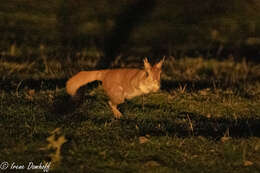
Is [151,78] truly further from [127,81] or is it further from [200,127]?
[200,127]

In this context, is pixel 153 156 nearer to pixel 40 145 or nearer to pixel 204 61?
pixel 40 145

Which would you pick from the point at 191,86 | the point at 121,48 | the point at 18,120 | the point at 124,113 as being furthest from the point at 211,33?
the point at 18,120

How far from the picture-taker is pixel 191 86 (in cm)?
855

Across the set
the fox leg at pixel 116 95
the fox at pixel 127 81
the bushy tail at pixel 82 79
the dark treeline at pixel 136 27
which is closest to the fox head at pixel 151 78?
the fox at pixel 127 81

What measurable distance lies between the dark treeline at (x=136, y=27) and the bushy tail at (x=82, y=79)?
465 cm

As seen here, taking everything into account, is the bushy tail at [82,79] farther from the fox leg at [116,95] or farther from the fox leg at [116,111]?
the fox leg at [116,111]

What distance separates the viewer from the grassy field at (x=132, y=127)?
491cm

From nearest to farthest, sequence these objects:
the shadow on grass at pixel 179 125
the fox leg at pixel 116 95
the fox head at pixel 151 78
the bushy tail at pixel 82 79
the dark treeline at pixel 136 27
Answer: the shadow on grass at pixel 179 125
the fox head at pixel 151 78
the fox leg at pixel 116 95
the bushy tail at pixel 82 79
the dark treeline at pixel 136 27

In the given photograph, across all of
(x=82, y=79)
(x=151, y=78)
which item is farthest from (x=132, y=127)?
(x=82, y=79)

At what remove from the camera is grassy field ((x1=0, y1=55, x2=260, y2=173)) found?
4910 mm

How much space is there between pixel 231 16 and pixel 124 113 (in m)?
13.2

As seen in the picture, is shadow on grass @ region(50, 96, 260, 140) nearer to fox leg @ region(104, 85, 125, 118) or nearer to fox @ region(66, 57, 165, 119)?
fox leg @ region(104, 85, 125, 118)

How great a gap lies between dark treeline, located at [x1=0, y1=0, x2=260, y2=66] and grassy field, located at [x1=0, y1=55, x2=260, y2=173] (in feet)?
13.3

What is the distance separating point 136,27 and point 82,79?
33.2ft
